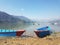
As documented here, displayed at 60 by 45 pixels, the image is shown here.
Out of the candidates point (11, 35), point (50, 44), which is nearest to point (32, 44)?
point (50, 44)

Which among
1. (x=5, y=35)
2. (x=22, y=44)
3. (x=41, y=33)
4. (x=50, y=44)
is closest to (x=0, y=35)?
(x=5, y=35)

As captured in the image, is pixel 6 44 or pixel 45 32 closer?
pixel 6 44

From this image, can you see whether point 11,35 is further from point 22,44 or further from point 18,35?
point 22,44

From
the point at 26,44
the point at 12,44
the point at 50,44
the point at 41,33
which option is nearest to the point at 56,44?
the point at 50,44

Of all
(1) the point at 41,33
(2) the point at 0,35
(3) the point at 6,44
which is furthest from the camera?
(1) the point at 41,33

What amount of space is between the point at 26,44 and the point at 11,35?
7.18 m

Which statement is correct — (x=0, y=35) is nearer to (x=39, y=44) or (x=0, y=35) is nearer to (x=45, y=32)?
(x=45, y=32)

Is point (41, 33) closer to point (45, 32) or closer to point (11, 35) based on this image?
point (45, 32)

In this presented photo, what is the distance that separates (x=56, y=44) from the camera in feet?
41.9

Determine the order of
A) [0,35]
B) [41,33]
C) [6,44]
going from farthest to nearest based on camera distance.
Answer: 1. [41,33]
2. [0,35]
3. [6,44]

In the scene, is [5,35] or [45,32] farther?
[45,32]

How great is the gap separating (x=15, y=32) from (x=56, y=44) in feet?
27.3

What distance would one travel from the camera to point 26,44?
41.8 feet

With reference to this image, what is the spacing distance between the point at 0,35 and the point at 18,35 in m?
2.57
